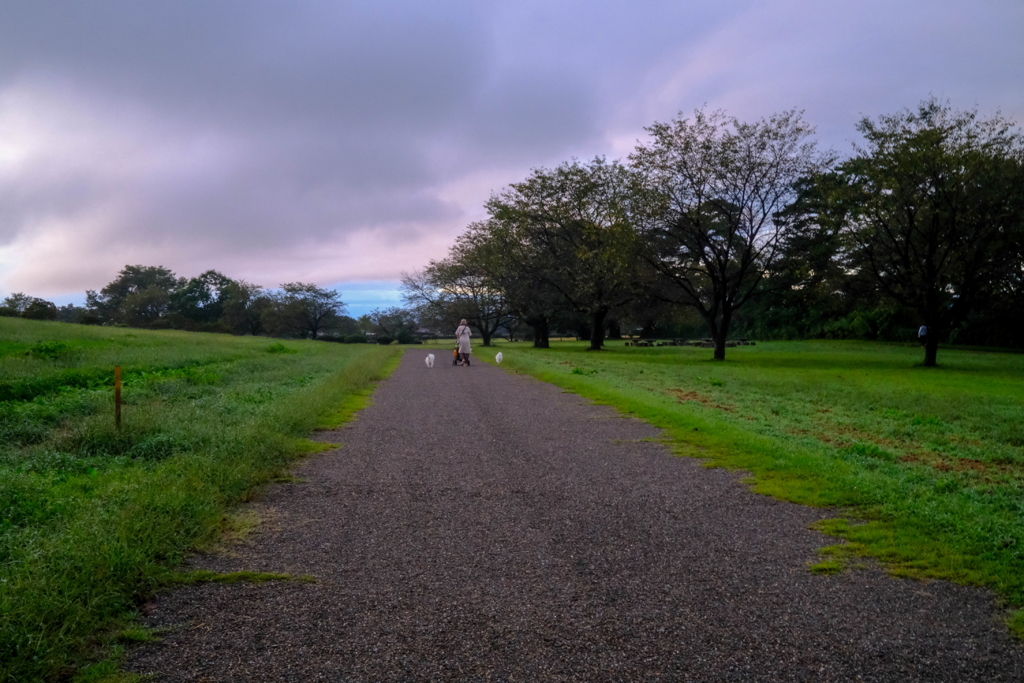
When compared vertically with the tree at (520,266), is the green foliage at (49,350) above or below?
below

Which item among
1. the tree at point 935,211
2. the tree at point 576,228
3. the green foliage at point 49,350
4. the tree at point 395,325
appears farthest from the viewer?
the tree at point 395,325

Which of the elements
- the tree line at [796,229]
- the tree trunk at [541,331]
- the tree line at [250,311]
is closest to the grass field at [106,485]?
the tree line at [796,229]

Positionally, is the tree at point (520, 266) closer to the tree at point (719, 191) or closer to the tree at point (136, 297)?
the tree at point (719, 191)

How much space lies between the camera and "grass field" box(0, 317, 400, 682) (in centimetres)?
383

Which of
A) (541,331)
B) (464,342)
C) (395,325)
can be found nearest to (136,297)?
(395,325)

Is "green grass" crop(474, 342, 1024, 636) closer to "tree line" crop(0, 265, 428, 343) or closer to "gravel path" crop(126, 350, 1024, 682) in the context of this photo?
"gravel path" crop(126, 350, 1024, 682)

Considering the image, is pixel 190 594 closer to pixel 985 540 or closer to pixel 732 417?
pixel 985 540

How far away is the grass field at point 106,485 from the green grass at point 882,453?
4.46m

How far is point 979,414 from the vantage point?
13.9 metres

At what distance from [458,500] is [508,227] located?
42.8 meters

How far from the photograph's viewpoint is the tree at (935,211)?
27312 millimetres

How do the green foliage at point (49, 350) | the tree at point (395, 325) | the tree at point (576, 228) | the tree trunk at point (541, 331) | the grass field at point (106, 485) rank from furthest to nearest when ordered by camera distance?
the tree at point (395, 325)
the tree trunk at point (541, 331)
the tree at point (576, 228)
the green foliage at point (49, 350)
the grass field at point (106, 485)

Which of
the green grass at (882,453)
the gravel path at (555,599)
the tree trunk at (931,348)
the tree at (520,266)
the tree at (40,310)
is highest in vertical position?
the tree at (520,266)

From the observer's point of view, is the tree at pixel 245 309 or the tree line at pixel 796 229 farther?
the tree at pixel 245 309
